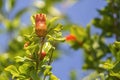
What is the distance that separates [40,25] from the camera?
1.63 m

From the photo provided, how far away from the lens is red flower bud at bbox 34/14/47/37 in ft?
5.33

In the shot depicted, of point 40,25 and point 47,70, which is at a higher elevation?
point 40,25

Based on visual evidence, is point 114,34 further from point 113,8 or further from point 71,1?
point 71,1

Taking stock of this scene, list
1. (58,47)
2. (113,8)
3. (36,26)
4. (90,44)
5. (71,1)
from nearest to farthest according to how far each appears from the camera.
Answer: (36,26) → (113,8) → (90,44) → (58,47) → (71,1)

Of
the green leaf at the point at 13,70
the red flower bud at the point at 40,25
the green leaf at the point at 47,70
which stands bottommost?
the green leaf at the point at 47,70

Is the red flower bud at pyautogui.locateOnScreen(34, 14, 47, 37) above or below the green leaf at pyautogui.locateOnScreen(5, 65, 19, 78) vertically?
above

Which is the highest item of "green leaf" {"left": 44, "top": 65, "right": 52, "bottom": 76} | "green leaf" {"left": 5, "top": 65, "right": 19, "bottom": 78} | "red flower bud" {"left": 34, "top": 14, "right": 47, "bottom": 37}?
"red flower bud" {"left": 34, "top": 14, "right": 47, "bottom": 37}

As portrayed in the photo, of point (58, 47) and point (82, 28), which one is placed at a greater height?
point (58, 47)

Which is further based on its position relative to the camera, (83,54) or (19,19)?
(19,19)

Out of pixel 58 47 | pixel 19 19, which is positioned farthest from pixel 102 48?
pixel 19 19

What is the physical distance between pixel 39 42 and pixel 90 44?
3.81 feet

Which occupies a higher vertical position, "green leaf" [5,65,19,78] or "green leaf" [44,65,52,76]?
"green leaf" [5,65,19,78]

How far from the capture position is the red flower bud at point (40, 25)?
1626mm

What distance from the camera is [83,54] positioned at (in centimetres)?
294
